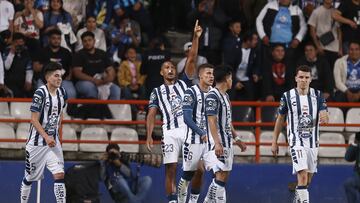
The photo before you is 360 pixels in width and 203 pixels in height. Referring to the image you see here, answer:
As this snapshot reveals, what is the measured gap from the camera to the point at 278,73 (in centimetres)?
2369

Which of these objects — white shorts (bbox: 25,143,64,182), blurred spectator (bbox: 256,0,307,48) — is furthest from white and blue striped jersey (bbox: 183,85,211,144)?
blurred spectator (bbox: 256,0,307,48)

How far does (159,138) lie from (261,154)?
188cm

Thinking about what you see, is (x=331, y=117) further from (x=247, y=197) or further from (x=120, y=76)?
(x=120, y=76)

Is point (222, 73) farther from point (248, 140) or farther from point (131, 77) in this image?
point (131, 77)

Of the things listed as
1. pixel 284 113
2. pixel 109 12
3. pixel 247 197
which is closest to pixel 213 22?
pixel 109 12

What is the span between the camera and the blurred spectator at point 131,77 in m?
23.7

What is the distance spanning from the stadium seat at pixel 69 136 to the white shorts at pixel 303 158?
15.9 feet

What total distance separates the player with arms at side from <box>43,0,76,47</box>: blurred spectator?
3.60 metres

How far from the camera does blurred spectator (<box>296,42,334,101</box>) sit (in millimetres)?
23656

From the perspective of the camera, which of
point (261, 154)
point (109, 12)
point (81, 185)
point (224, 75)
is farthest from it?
point (109, 12)

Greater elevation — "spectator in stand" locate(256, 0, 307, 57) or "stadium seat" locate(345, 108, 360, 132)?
"spectator in stand" locate(256, 0, 307, 57)

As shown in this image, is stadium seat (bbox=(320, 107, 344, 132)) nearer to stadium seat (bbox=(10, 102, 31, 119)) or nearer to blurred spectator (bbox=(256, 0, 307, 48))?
blurred spectator (bbox=(256, 0, 307, 48))

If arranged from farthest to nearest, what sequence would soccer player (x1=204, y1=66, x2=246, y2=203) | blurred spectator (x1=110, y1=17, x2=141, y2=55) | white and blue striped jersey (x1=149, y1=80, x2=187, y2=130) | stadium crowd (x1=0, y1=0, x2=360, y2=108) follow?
1. blurred spectator (x1=110, y1=17, x2=141, y2=55)
2. stadium crowd (x1=0, y1=0, x2=360, y2=108)
3. white and blue striped jersey (x1=149, y1=80, x2=187, y2=130)
4. soccer player (x1=204, y1=66, x2=246, y2=203)

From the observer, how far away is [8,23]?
23812mm
